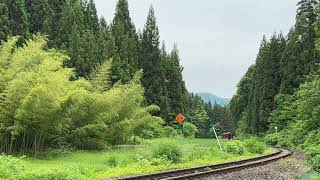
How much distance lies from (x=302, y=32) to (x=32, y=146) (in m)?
32.7

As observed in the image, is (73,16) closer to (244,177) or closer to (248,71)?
(244,177)

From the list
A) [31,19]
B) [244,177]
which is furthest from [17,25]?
[244,177]

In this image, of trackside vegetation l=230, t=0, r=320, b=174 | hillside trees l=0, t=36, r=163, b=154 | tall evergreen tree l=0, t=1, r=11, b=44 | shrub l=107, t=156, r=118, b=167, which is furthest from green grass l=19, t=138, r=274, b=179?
tall evergreen tree l=0, t=1, r=11, b=44

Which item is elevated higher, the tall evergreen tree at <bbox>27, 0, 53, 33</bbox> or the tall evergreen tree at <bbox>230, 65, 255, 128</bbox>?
the tall evergreen tree at <bbox>27, 0, 53, 33</bbox>

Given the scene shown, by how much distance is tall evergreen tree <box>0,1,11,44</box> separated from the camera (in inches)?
1590

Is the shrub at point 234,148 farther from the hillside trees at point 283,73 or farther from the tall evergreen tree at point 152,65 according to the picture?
the tall evergreen tree at point 152,65

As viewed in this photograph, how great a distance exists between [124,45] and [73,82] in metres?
26.1

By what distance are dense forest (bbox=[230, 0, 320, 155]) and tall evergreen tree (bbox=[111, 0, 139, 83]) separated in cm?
1378

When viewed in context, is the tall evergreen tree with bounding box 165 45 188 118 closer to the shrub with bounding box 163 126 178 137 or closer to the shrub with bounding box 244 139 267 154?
the shrub with bounding box 163 126 178 137

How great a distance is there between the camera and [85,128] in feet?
80.6

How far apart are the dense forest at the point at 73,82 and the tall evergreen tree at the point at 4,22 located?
78 millimetres

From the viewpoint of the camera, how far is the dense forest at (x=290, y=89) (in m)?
35.8

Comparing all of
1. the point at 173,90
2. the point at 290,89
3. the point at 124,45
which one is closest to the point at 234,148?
the point at 290,89

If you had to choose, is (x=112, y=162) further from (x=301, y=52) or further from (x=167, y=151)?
(x=301, y=52)
